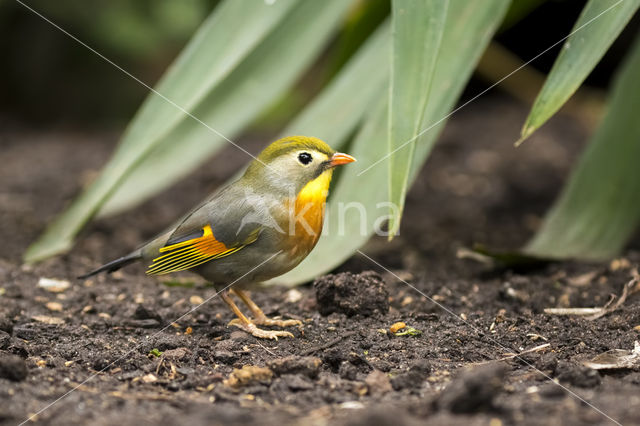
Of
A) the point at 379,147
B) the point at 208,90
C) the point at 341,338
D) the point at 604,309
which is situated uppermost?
the point at 208,90

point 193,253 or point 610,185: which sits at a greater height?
point 193,253

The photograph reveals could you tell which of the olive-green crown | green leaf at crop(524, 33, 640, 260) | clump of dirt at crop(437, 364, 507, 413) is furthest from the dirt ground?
the olive-green crown

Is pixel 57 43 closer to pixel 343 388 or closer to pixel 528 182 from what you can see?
pixel 528 182

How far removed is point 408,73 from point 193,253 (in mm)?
1353

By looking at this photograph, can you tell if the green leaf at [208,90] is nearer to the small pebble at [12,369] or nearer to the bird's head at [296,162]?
the bird's head at [296,162]

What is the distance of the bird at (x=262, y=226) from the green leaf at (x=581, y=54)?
3.10ft

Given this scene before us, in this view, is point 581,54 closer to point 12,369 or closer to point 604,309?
point 604,309

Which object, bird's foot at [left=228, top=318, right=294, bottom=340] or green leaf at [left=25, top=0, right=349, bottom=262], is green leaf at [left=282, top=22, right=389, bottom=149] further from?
bird's foot at [left=228, top=318, right=294, bottom=340]

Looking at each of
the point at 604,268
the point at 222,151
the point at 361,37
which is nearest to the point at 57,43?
the point at 222,151

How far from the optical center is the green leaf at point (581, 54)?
10.2 ft

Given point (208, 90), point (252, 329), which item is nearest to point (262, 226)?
point (252, 329)

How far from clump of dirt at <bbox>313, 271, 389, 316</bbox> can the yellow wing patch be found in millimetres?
447

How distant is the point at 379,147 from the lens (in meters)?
4.01

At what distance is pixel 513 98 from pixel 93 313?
6.25m
